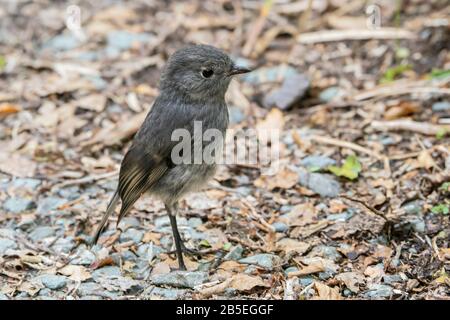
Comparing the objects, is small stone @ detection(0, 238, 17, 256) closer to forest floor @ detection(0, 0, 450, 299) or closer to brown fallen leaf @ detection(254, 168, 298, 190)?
forest floor @ detection(0, 0, 450, 299)

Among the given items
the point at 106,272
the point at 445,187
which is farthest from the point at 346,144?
the point at 106,272

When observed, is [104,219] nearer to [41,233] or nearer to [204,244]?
[41,233]

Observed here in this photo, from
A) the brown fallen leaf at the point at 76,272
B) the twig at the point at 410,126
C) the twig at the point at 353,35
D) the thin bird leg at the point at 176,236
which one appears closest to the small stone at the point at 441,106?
the twig at the point at 410,126

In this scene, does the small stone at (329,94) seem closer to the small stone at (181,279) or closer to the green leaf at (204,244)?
the green leaf at (204,244)

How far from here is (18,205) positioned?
5.73m

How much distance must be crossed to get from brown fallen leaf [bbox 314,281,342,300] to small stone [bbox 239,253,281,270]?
0.41 meters

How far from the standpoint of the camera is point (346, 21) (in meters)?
7.85

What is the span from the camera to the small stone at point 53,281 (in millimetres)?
4773

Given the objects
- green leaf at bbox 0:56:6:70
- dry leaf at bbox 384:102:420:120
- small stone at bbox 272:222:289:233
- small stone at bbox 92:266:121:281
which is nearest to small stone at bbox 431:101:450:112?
dry leaf at bbox 384:102:420:120

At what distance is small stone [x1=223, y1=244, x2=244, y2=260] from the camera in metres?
5.10

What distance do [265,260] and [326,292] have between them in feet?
1.98

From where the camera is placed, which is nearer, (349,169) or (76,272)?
(76,272)
